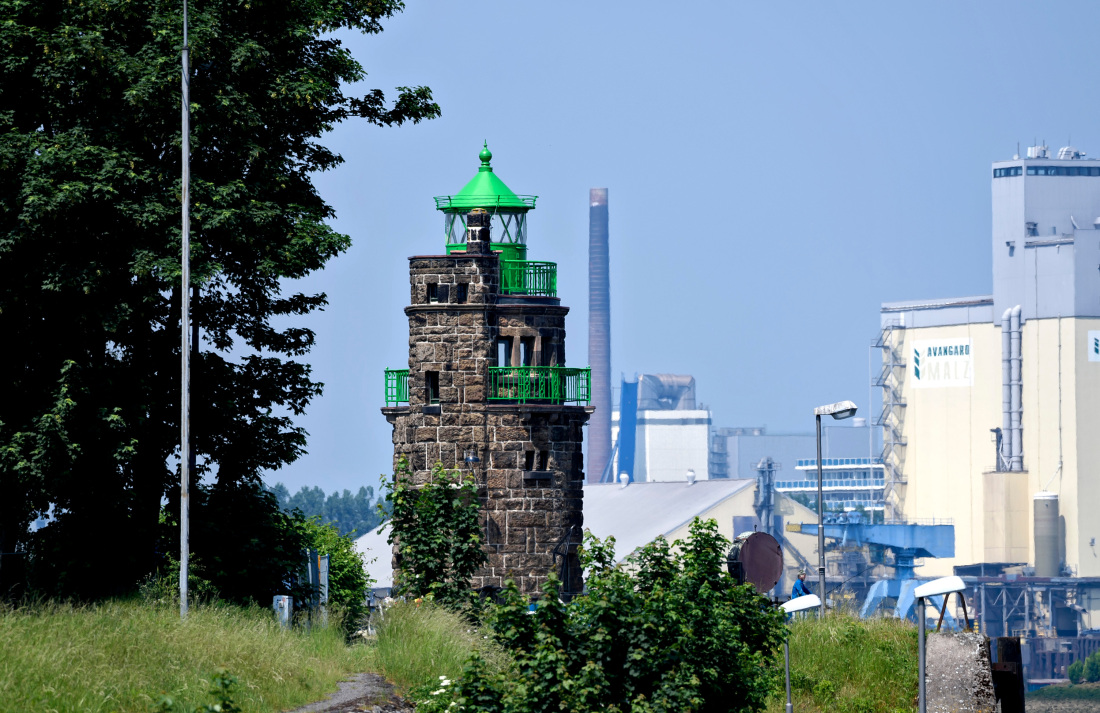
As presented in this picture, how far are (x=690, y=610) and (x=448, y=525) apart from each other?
10.7 meters

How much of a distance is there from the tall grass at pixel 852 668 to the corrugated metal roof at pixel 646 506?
265ft

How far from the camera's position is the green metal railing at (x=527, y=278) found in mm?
39438

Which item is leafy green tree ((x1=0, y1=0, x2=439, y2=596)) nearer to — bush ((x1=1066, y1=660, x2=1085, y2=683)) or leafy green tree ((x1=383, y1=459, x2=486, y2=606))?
leafy green tree ((x1=383, y1=459, x2=486, y2=606))

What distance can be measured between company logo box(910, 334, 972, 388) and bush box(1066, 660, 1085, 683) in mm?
31486

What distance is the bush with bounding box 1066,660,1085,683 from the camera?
122m

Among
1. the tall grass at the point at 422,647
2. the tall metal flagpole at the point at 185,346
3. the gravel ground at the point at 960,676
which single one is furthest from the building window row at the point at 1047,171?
the tall grass at the point at 422,647

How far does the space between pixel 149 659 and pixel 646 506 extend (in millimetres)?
107212

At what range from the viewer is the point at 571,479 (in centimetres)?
3875

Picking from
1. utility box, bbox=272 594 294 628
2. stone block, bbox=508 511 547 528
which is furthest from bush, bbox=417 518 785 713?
stone block, bbox=508 511 547 528

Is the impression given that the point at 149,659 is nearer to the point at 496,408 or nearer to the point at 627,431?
the point at 496,408

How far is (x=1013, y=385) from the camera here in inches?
5399

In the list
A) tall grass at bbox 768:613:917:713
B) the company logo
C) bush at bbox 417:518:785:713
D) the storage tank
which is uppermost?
the company logo

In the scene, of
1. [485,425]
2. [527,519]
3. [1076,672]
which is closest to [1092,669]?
[1076,672]

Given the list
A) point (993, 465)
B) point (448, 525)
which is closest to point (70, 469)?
point (448, 525)
